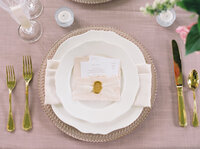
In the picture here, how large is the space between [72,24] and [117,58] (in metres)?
0.24

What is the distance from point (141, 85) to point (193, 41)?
0.29 m

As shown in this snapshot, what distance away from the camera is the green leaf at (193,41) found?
581 mm

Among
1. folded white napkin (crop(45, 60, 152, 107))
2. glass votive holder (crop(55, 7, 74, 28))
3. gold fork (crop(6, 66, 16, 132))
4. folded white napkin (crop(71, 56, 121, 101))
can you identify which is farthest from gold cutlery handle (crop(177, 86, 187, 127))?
gold fork (crop(6, 66, 16, 132))

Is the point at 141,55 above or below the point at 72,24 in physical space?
below

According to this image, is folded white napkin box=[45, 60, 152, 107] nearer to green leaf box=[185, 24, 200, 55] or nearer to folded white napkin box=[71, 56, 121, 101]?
folded white napkin box=[71, 56, 121, 101]

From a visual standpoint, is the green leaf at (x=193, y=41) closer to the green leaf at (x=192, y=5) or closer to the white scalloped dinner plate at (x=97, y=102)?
the green leaf at (x=192, y=5)

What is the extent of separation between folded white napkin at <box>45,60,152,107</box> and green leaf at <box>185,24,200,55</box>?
267 mm

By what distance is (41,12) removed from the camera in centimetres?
96

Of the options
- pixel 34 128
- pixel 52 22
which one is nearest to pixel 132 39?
pixel 52 22

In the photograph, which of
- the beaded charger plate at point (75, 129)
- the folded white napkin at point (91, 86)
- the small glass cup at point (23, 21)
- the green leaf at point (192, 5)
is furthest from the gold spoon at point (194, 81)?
the small glass cup at point (23, 21)

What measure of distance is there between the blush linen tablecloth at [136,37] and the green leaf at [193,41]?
0.32 meters

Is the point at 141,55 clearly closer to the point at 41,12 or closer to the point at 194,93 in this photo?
the point at 194,93

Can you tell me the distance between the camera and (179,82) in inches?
34.3

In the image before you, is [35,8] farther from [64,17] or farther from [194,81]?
[194,81]
